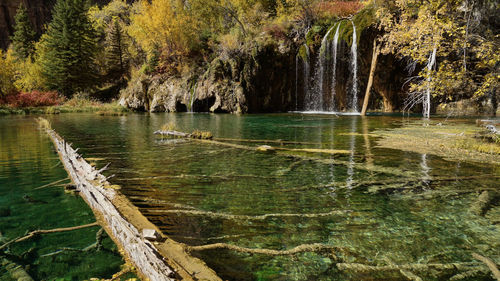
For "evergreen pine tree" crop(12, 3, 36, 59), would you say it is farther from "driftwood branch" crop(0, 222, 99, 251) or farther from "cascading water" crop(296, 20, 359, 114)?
"driftwood branch" crop(0, 222, 99, 251)

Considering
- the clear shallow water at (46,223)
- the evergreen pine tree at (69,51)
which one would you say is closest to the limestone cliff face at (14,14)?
the evergreen pine tree at (69,51)

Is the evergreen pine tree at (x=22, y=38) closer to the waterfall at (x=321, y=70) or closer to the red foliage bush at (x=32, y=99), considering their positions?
the red foliage bush at (x=32, y=99)

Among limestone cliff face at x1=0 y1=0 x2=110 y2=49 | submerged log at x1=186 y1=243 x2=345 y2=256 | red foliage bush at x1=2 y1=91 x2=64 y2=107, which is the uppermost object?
limestone cliff face at x1=0 y1=0 x2=110 y2=49

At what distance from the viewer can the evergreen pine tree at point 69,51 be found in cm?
4038

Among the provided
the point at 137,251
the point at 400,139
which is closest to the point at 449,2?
the point at 400,139

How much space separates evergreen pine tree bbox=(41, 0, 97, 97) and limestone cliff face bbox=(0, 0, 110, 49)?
17.6m

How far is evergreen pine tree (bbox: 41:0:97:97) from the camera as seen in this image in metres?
40.4

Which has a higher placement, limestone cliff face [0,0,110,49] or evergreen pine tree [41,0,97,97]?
limestone cliff face [0,0,110,49]

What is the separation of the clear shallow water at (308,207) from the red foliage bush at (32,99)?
35.5 m

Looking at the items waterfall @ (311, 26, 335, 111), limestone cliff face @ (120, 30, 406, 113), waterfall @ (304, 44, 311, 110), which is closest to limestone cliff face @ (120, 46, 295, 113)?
limestone cliff face @ (120, 30, 406, 113)

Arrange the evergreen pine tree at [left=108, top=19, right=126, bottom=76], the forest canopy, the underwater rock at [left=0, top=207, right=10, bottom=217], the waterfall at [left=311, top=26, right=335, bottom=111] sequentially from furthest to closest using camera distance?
1. the evergreen pine tree at [left=108, top=19, right=126, bottom=76]
2. the forest canopy
3. the waterfall at [left=311, top=26, right=335, bottom=111]
4. the underwater rock at [left=0, top=207, right=10, bottom=217]

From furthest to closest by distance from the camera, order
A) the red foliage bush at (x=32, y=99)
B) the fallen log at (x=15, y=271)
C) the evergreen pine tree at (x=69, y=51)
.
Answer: the evergreen pine tree at (x=69, y=51), the red foliage bush at (x=32, y=99), the fallen log at (x=15, y=271)

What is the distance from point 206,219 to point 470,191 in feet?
15.2

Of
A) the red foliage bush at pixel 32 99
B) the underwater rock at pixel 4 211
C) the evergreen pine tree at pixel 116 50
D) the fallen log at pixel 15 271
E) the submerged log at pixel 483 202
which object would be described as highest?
the evergreen pine tree at pixel 116 50
